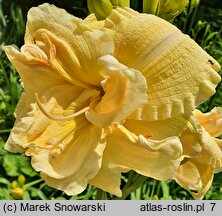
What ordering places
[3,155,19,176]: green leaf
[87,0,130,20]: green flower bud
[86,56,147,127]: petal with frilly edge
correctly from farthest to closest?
1. [3,155,19,176]: green leaf
2. [87,0,130,20]: green flower bud
3. [86,56,147,127]: petal with frilly edge

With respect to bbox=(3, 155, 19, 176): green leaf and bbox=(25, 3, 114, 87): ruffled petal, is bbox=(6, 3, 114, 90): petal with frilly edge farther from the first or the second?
bbox=(3, 155, 19, 176): green leaf

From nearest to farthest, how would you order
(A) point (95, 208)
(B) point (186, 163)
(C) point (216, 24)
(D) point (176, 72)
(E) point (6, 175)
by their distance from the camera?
(D) point (176, 72) < (B) point (186, 163) < (A) point (95, 208) < (E) point (6, 175) < (C) point (216, 24)

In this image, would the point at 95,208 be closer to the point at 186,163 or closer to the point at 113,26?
the point at 186,163

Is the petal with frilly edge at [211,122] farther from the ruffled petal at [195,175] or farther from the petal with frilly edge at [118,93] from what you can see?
the petal with frilly edge at [118,93]

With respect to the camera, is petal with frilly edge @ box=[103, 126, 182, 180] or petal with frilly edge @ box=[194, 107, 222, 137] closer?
petal with frilly edge @ box=[103, 126, 182, 180]

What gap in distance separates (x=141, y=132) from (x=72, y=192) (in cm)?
13

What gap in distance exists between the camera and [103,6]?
0.76 meters

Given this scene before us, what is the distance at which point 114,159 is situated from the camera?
0.70 metres

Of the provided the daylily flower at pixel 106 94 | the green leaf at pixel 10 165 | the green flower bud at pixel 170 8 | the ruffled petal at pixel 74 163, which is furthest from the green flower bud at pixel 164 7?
the green leaf at pixel 10 165

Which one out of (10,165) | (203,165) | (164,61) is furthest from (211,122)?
(10,165)

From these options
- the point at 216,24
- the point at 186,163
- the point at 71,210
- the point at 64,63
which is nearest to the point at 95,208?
the point at 71,210

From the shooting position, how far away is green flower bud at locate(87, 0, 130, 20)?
0.76 m

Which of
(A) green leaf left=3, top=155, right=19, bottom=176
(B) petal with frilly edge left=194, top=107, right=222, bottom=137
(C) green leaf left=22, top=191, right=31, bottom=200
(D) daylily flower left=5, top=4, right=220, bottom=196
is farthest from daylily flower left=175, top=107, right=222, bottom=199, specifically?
(A) green leaf left=3, top=155, right=19, bottom=176

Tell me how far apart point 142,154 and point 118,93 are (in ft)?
0.32
